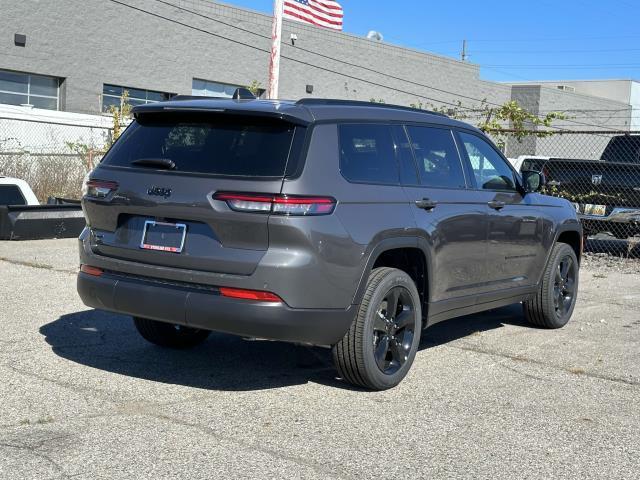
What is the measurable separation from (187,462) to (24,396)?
1.53m

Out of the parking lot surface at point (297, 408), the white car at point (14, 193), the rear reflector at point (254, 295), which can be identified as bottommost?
the parking lot surface at point (297, 408)

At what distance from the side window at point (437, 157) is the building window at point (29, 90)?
22287 mm

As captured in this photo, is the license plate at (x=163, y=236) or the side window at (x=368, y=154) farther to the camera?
the side window at (x=368, y=154)

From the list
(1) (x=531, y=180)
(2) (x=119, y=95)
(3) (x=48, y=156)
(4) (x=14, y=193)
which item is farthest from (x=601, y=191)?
(2) (x=119, y=95)

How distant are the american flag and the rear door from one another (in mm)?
18756

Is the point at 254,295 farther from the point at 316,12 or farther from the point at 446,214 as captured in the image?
the point at 316,12

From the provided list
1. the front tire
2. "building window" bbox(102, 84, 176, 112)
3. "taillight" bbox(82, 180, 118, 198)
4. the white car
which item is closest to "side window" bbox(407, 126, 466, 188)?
the front tire

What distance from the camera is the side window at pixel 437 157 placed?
6.41m

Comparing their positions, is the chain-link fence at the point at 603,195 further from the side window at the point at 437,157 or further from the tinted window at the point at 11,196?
the tinted window at the point at 11,196

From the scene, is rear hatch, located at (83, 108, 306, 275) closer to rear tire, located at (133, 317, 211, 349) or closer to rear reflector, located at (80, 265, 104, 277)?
rear reflector, located at (80, 265, 104, 277)

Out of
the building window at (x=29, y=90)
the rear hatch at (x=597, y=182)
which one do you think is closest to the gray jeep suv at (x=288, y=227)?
the rear hatch at (x=597, y=182)

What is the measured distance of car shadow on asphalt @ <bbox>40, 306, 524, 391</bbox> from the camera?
606 cm

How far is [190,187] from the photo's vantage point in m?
5.32

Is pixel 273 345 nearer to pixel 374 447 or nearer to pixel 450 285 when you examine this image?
pixel 450 285
